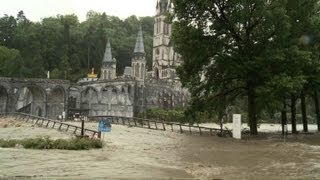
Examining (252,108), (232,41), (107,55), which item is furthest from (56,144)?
(107,55)

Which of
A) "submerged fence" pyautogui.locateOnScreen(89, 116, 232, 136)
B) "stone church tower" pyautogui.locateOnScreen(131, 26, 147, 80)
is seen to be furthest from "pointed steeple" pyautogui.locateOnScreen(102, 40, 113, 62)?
"submerged fence" pyautogui.locateOnScreen(89, 116, 232, 136)

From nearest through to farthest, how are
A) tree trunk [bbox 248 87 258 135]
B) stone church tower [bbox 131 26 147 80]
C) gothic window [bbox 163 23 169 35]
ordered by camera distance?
1. tree trunk [bbox 248 87 258 135]
2. stone church tower [bbox 131 26 147 80]
3. gothic window [bbox 163 23 169 35]

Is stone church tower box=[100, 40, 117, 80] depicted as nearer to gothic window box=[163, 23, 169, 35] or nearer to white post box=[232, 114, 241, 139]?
gothic window box=[163, 23, 169, 35]

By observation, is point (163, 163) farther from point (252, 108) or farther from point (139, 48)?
point (139, 48)

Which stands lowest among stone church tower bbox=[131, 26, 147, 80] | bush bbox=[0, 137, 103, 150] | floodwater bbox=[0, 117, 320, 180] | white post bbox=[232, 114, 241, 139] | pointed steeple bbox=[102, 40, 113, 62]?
floodwater bbox=[0, 117, 320, 180]

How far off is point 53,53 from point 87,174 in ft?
295

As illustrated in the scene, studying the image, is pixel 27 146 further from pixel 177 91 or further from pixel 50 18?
pixel 50 18

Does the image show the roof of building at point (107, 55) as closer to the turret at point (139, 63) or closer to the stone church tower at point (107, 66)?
the stone church tower at point (107, 66)

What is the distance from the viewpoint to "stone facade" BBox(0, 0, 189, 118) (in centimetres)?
7506

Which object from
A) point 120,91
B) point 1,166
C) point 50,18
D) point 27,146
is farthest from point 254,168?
point 50,18

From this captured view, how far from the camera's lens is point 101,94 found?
275ft

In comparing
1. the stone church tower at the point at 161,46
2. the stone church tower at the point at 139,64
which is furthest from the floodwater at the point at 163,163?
the stone church tower at the point at 161,46

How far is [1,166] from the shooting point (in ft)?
48.3

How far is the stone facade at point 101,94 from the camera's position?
75.1m
